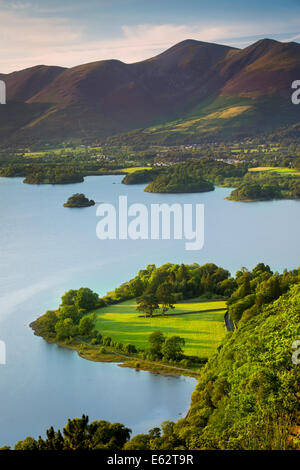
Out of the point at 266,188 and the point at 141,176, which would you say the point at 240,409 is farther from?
the point at 141,176

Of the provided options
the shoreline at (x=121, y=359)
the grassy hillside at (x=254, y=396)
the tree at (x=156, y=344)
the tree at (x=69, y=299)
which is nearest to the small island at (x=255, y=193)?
the tree at (x=69, y=299)

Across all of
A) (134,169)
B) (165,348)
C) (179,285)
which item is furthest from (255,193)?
(165,348)

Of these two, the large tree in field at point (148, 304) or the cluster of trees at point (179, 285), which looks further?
the cluster of trees at point (179, 285)

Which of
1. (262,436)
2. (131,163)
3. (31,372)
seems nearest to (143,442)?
(262,436)

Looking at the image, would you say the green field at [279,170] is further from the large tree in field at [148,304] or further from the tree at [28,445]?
the tree at [28,445]

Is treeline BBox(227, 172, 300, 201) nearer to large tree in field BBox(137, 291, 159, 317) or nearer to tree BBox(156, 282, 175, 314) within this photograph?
tree BBox(156, 282, 175, 314)

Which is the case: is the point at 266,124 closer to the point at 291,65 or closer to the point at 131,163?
the point at 291,65

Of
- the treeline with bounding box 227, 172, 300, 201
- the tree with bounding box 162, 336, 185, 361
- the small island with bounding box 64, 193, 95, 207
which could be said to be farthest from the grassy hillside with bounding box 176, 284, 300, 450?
the treeline with bounding box 227, 172, 300, 201
